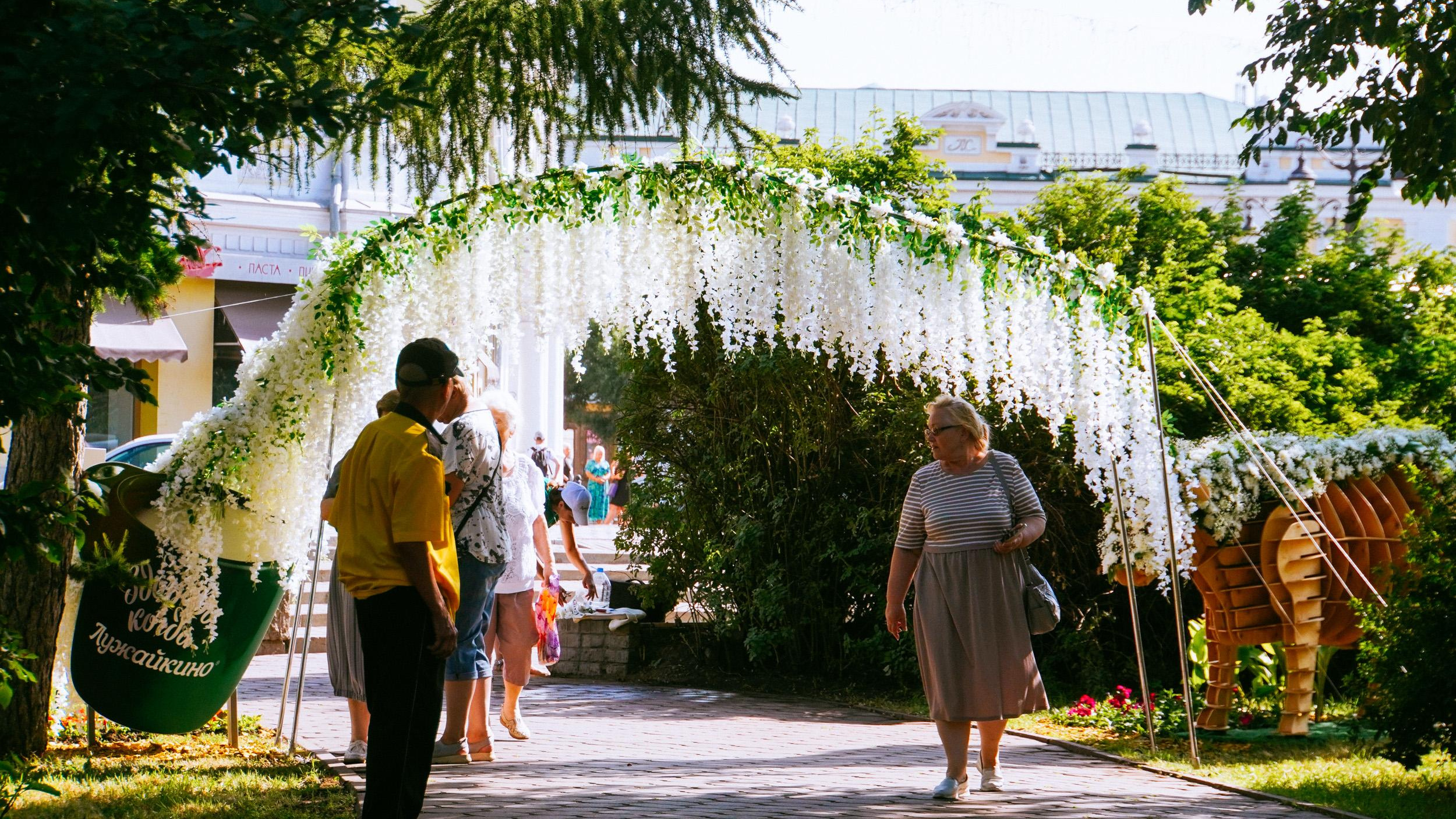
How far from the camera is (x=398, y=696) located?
14.6ft

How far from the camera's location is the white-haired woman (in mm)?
6660

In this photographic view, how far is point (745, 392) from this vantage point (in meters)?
10.4

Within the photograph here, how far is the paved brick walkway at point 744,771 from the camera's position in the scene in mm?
5645

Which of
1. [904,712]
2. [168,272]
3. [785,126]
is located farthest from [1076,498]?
[785,126]

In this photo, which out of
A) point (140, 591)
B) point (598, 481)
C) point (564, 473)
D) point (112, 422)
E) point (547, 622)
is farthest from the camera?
point (598, 481)

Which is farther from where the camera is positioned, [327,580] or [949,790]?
[327,580]

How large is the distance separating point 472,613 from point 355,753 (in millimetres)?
1105

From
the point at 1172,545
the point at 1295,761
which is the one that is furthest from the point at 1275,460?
the point at 1295,761

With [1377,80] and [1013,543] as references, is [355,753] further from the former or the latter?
[1377,80]

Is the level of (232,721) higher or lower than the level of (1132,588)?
lower

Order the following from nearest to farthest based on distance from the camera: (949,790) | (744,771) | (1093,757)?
(949,790) → (744,771) → (1093,757)

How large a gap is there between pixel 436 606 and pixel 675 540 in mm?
6522

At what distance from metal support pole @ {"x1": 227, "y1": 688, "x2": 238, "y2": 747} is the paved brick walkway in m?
0.39

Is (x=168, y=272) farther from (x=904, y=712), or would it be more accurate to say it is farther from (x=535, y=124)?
(x=904, y=712)
